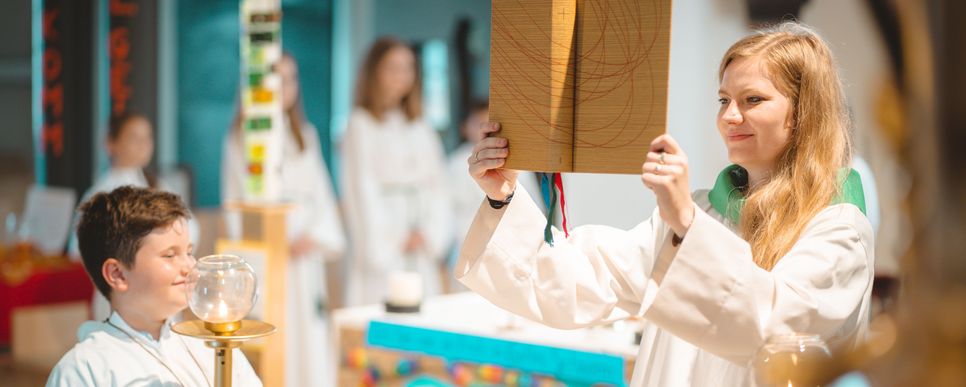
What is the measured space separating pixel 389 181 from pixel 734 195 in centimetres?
459

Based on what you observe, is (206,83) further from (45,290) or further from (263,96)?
(263,96)

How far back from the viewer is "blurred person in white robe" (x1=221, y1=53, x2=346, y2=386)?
5527 mm

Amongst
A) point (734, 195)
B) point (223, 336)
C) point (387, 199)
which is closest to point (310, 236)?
point (387, 199)

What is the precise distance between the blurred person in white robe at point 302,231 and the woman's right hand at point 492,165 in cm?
376

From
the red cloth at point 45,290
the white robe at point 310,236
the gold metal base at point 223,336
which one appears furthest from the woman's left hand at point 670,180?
the red cloth at point 45,290

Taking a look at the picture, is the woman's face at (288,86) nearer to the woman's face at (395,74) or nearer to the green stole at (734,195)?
the woman's face at (395,74)

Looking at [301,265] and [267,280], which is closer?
[267,280]

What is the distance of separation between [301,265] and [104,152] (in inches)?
112

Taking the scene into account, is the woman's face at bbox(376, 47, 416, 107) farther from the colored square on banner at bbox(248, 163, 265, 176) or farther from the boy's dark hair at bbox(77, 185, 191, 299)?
the boy's dark hair at bbox(77, 185, 191, 299)

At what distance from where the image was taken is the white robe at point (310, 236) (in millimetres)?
5512

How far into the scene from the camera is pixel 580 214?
3.69 metres

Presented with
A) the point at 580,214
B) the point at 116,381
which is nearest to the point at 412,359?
the point at 580,214

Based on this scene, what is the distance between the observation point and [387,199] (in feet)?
20.7

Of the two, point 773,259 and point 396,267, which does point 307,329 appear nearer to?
point 396,267
